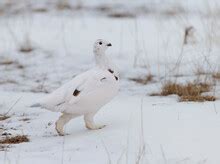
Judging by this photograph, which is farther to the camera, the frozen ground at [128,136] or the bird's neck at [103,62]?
the bird's neck at [103,62]

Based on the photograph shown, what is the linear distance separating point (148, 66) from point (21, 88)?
130cm

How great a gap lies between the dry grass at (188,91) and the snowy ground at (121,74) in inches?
4.1

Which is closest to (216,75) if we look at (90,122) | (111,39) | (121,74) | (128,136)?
(121,74)

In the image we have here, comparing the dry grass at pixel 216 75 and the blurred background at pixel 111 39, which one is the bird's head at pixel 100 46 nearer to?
the blurred background at pixel 111 39

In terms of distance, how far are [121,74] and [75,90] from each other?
7.61 feet

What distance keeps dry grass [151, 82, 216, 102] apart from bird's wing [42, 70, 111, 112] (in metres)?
1.06

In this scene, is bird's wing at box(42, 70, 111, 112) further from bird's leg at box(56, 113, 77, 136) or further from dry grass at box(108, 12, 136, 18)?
dry grass at box(108, 12, 136, 18)

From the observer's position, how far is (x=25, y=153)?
401cm

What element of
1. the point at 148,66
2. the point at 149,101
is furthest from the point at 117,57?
the point at 149,101

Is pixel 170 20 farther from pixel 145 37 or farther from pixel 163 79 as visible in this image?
pixel 163 79

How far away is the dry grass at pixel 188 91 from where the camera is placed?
5.12 m

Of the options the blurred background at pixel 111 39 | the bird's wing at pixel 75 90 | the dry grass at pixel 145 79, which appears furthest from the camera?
the blurred background at pixel 111 39

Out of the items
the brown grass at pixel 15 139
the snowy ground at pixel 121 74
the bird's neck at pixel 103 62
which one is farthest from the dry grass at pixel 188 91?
the brown grass at pixel 15 139

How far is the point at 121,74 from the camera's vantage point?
6.53 meters
